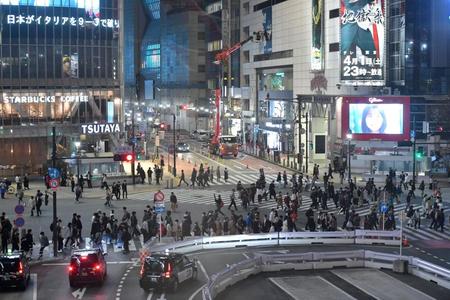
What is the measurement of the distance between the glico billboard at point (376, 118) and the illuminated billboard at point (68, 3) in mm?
25871

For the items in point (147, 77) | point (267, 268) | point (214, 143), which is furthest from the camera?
point (147, 77)

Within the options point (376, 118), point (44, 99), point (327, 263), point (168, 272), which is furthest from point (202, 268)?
point (44, 99)

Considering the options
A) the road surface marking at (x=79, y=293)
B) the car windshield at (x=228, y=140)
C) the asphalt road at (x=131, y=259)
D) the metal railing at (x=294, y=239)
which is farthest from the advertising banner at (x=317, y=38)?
the road surface marking at (x=79, y=293)

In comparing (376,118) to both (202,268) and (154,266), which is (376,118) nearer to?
(202,268)

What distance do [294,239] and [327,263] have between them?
186 inches

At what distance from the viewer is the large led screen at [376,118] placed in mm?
70125

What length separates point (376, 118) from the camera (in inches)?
2788

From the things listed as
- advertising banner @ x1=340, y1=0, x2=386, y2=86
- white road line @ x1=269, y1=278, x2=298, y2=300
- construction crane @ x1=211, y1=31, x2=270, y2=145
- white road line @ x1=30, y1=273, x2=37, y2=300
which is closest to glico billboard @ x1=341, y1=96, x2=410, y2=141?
advertising banner @ x1=340, y1=0, x2=386, y2=86

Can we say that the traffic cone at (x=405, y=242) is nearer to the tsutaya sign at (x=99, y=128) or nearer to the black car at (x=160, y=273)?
the black car at (x=160, y=273)

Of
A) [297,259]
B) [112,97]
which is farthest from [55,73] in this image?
[297,259]

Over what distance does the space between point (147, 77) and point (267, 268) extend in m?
143

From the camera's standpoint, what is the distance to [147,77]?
558ft

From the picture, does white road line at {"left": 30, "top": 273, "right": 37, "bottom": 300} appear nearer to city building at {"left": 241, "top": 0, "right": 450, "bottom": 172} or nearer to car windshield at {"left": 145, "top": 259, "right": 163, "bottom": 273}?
car windshield at {"left": 145, "top": 259, "right": 163, "bottom": 273}

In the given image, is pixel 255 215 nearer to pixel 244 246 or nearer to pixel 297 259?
pixel 244 246
